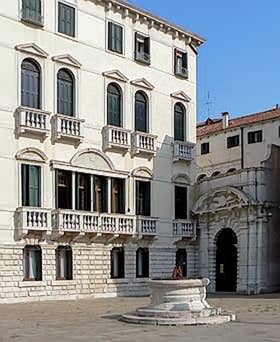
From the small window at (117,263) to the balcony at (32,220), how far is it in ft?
15.7

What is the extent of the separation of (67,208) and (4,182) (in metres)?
3.45

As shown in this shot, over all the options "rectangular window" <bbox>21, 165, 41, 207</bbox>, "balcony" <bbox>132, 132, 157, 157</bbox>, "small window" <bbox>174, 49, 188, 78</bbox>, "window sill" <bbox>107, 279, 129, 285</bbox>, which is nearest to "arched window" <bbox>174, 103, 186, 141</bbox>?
"small window" <bbox>174, 49, 188, 78</bbox>

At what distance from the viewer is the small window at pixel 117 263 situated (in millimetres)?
33000

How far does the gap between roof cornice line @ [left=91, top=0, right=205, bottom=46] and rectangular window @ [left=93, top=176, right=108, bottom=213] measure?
7671mm

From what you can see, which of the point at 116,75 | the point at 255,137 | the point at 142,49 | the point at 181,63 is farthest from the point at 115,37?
the point at 255,137

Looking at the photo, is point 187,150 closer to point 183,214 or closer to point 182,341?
point 183,214

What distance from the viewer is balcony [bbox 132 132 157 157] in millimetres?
33844

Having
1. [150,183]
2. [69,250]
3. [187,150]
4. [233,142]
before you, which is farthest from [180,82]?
[233,142]

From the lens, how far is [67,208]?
1203 inches

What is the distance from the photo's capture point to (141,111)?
115ft

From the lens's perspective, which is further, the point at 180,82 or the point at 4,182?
the point at 180,82

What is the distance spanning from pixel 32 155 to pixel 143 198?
7.32 metres

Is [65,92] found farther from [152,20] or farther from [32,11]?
[152,20]

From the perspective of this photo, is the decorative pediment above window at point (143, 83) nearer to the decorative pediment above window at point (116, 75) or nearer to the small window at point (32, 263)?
the decorative pediment above window at point (116, 75)
